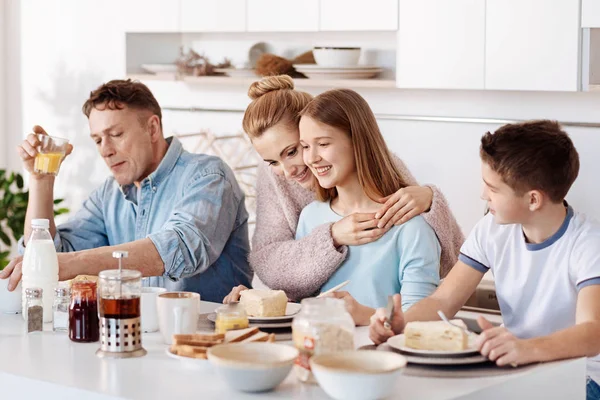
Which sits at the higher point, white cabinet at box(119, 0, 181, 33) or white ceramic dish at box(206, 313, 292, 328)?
white cabinet at box(119, 0, 181, 33)

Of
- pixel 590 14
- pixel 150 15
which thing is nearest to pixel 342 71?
pixel 590 14

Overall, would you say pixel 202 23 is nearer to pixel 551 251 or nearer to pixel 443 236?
pixel 443 236

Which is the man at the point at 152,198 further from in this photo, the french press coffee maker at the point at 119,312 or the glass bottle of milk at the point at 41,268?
the french press coffee maker at the point at 119,312

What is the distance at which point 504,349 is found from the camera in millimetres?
1911

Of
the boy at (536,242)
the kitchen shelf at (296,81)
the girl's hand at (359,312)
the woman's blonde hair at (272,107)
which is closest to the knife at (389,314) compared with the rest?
the boy at (536,242)

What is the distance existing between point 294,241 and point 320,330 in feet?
3.64

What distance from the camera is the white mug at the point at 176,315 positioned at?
2121 mm

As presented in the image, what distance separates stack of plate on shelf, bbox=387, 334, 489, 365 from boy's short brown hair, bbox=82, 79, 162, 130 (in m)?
1.44

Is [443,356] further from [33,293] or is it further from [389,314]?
[33,293]

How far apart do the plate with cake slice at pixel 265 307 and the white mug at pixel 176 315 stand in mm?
163

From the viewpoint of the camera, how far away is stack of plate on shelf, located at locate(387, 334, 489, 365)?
1897 mm

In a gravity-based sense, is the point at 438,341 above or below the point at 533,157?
below

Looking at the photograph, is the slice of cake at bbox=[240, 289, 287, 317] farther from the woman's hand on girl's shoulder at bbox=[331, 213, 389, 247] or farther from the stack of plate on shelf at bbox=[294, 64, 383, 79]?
the stack of plate on shelf at bbox=[294, 64, 383, 79]

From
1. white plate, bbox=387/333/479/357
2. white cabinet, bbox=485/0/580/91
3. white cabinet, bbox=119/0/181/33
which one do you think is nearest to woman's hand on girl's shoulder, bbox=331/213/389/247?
white plate, bbox=387/333/479/357
